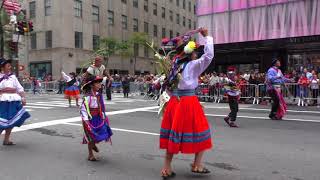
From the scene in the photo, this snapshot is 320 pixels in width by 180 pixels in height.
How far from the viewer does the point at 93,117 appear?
698 cm

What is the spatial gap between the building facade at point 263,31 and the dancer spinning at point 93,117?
21.5 m

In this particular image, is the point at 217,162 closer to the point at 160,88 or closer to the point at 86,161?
the point at 160,88

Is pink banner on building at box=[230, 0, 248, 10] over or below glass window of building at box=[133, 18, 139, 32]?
below

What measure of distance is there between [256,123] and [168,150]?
22.2 feet

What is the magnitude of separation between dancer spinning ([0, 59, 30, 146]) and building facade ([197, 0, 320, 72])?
21295 millimetres

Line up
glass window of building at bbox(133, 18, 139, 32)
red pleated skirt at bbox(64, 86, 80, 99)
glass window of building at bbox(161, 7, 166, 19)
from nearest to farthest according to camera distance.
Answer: red pleated skirt at bbox(64, 86, 80, 99)
glass window of building at bbox(133, 18, 139, 32)
glass window of building at bbox(161, 7, 166, 19)

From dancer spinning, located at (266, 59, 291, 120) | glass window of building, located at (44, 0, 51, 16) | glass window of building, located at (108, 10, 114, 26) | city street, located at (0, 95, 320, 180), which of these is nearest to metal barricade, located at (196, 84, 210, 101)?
dancer spinning, located at (266, 59, 291, 120)

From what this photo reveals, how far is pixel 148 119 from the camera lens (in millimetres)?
12789

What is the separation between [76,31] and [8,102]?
118ft

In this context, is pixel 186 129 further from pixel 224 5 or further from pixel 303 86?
pixel 224 5

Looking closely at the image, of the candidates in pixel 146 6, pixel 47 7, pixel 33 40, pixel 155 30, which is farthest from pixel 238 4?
pixel 155 30

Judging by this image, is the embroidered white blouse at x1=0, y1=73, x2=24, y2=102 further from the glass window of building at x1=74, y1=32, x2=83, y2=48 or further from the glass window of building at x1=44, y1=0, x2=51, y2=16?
the glass window of building at x1=74, y1=32, x2=83, y2=48

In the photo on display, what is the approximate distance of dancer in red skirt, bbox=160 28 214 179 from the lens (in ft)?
18.3

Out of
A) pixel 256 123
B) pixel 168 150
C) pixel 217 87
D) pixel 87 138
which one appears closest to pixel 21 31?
pixel 217 87
